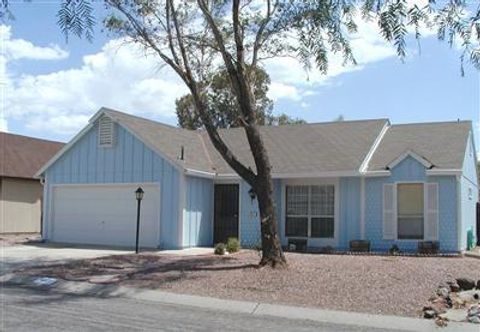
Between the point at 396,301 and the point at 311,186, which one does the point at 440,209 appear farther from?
the point at 396,301

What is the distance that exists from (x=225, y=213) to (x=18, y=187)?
11765 mm

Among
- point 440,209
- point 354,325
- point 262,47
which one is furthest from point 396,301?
point 440,209

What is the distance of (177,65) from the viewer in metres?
16.3

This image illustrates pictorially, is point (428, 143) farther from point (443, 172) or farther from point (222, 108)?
point (222, 108)

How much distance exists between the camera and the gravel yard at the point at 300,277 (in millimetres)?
11969

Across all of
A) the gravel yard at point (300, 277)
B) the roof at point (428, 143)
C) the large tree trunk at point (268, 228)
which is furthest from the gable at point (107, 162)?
the roof at point (428, 143)

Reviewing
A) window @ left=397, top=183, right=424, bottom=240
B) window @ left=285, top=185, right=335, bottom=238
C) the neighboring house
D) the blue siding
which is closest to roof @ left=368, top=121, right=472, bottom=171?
the blue siding

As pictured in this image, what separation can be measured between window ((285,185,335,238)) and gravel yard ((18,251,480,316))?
4180 mm

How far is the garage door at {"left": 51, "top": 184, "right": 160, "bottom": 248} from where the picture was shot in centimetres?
2245

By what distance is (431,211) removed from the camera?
66.5 feet

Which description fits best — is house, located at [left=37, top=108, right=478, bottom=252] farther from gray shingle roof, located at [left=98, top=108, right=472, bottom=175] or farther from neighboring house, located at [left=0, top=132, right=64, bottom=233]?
neighboring house, located at [left=0, top=132, right=64, bottom=233]

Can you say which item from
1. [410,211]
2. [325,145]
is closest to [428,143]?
[410,211]

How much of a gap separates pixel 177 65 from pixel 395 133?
11.2 meters

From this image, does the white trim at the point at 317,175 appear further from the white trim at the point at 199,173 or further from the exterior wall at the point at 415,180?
the white trim at the point at 199,173
